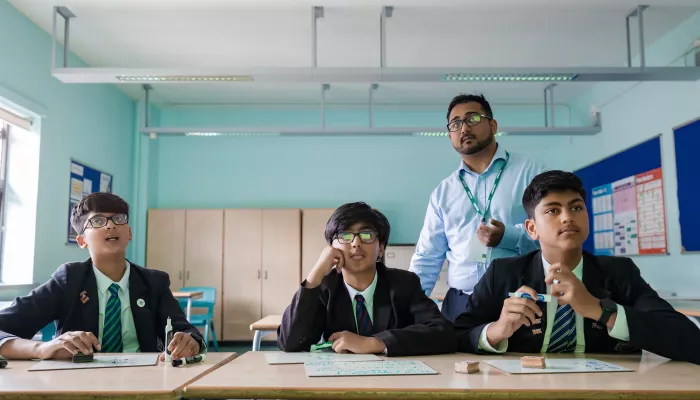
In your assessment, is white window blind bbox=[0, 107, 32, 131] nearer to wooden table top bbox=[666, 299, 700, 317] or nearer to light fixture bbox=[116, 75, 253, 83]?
light fixture bbox=[116, 75, 253, 83]

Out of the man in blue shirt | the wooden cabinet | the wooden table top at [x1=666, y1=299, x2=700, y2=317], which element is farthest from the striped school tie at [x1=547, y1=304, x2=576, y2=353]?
the wooden cabinet

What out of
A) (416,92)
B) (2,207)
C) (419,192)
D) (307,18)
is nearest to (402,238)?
(419,192)

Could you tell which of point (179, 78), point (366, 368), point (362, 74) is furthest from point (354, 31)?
point (366, 368)

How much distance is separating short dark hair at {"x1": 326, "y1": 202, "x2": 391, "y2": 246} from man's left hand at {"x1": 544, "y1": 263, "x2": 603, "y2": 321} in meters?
0.68

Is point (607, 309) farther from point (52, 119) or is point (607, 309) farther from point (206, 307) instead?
point (206, 307)

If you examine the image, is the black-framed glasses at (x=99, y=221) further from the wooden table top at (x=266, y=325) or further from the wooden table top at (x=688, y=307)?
the wooden table top at (x=688, y=307)

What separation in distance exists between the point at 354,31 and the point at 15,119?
9.55 feet

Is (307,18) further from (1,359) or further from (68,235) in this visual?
(1,359)

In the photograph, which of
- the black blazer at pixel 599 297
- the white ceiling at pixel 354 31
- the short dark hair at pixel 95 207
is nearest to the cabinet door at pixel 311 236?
the white ceiling at pixel 354 31

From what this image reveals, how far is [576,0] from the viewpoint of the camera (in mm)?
4535

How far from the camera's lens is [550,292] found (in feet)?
5.40

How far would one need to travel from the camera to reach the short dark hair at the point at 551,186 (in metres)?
1.78

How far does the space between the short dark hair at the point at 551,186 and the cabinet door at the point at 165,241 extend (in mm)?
6130

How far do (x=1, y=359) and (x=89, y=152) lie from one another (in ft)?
15.7
